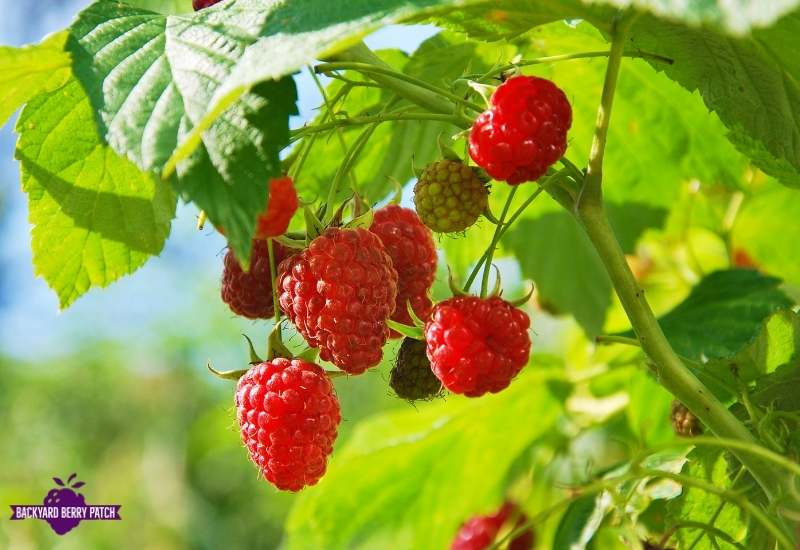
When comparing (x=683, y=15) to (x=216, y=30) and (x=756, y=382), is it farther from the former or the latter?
(x=756, y=382)

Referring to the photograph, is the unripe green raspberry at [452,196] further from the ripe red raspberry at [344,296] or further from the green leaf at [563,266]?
the green leaf at [563,266]

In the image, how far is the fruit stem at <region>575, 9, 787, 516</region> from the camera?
3.31 ft

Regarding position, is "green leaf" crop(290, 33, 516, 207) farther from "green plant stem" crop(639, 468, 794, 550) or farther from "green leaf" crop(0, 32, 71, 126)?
"green plant stem" crop(639, 468, 794, 550)

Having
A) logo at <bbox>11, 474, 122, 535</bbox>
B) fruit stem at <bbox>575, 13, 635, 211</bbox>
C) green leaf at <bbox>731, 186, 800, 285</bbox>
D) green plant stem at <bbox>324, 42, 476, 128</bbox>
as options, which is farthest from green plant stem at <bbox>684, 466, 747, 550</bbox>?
logo at <bbox>11, 474, 122, 535</bbox>

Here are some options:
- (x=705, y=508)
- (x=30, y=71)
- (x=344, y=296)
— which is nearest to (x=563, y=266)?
(x=705, y=508)

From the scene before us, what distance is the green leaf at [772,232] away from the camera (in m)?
2.14

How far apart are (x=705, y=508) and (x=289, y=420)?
0.54 metres

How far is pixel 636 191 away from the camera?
6.40 ft

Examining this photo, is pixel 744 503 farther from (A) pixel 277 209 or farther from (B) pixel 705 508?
(A) pixel 277 209

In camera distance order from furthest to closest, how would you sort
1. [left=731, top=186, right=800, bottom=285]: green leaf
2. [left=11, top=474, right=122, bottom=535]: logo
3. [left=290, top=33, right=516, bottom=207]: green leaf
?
[left=11, top=474, right=122, bottom=535]: logo → [left=731, top=186, right=800, bottom=285]: green leaf → [left=290, top=33, right=516, bottom=207]: green leaf

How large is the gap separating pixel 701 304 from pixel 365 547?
107 centimetres

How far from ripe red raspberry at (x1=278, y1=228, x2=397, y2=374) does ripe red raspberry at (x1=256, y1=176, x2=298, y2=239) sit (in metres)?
0.08

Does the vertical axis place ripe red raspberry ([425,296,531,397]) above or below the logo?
above

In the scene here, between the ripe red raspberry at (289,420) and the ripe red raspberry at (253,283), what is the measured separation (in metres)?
0.09
